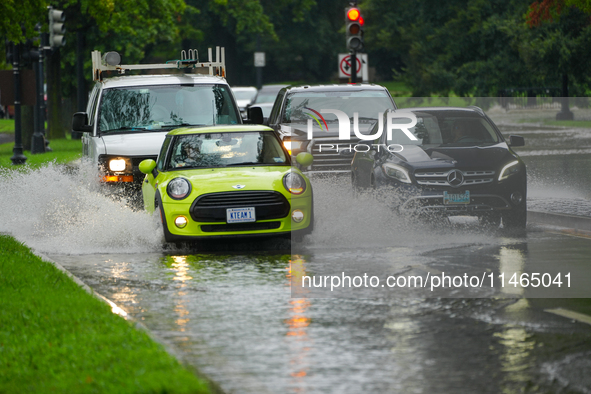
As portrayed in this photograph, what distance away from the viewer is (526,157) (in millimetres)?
26297

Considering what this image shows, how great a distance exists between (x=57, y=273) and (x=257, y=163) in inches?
145

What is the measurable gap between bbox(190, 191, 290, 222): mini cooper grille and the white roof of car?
457 centimetres

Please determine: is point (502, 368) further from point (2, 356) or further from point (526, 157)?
point (526, 157)

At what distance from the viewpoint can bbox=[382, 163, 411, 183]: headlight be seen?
44.3ft

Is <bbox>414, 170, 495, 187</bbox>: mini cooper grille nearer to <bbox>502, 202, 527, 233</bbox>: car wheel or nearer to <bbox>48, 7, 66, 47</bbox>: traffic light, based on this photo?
<bbox>502, 202, 527, 233</bbox>: car wheel

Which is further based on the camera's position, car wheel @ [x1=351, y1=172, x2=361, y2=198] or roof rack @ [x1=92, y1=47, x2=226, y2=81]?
roof rack @ [x1=92, y1=47, x2=226, y2=81]

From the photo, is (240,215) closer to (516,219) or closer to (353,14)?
Result: (516,219)

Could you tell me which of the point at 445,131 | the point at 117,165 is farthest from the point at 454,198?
the point at 117,165

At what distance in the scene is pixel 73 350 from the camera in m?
6.71

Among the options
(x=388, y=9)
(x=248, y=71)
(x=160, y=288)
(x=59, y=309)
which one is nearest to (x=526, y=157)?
(x=160, y=288)

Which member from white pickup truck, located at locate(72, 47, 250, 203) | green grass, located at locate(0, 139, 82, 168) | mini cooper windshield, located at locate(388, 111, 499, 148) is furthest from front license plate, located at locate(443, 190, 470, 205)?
green grass, located at locate(0, 139, 82, 168)

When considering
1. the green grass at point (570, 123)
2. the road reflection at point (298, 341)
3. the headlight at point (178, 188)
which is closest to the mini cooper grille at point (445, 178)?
the headlight at point (178, 188)

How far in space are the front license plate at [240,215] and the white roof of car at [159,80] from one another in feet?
15.4

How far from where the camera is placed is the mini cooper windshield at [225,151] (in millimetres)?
13031
